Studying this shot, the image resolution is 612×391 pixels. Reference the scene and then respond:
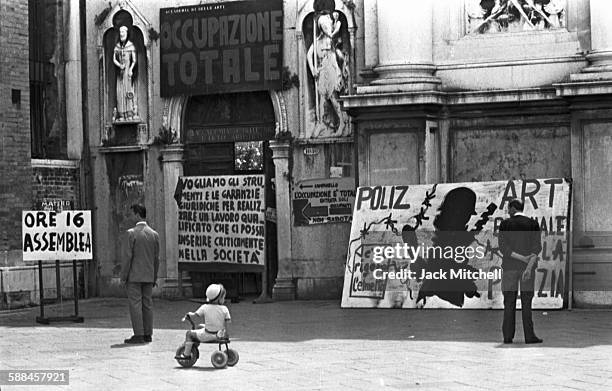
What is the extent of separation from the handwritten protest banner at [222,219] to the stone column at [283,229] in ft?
1.04

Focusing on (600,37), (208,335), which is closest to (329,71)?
(600,37)

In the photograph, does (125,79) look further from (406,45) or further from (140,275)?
(140,275)

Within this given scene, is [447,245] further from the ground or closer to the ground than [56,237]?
closer to the ground

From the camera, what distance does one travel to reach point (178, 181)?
23.6 m

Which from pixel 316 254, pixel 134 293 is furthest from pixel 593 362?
pixel 316 254

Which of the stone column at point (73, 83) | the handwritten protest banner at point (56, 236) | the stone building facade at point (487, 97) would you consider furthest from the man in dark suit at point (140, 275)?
the stone column at point (73, 83)

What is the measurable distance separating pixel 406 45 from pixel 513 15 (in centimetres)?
178

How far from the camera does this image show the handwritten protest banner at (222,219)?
74.8 feet

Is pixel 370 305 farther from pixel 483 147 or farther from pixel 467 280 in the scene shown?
pixel 483 147

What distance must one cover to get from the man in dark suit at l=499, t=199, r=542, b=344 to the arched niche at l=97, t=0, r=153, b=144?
10.1 m

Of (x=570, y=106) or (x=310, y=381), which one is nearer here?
(x=310, y=381)

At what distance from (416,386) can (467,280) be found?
810 centimetres

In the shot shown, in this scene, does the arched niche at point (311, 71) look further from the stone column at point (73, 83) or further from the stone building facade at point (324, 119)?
the stone column at point (73, 83)

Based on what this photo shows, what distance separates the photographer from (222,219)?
2314cm
